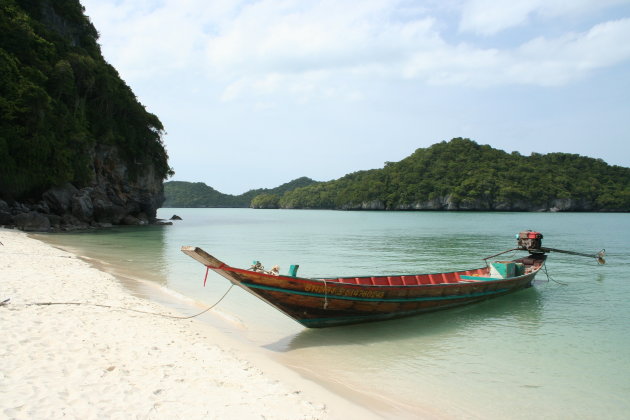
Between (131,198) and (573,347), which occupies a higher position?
(131,198)

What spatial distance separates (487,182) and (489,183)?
65 centimetres

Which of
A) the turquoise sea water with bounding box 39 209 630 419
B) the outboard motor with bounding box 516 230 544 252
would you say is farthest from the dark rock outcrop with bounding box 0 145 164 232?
the outboard motor with bounding box 516 230 544 252

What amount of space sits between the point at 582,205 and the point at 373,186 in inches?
2495

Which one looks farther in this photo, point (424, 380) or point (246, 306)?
point (246, 306)

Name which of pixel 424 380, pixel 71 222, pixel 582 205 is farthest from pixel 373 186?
pixel 424 380

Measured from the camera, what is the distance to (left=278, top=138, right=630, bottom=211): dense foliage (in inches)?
4505

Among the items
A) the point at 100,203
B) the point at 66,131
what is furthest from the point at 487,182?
the point at 66,131

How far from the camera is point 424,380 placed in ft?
20.9

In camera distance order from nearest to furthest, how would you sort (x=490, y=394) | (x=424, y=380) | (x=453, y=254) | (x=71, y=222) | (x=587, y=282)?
(x=490, y=394), (x=424, y=380), (x=587, y=282), (x=453, y=254), (x=71, y=222)

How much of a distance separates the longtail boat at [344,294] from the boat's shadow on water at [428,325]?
0.18 metres

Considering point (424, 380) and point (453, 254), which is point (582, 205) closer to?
point (453, 254)

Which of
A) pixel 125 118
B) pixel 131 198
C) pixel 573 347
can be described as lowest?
pixel 573 347

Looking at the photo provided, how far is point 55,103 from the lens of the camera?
31.7 metres

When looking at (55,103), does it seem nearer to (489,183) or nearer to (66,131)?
(66,131)
